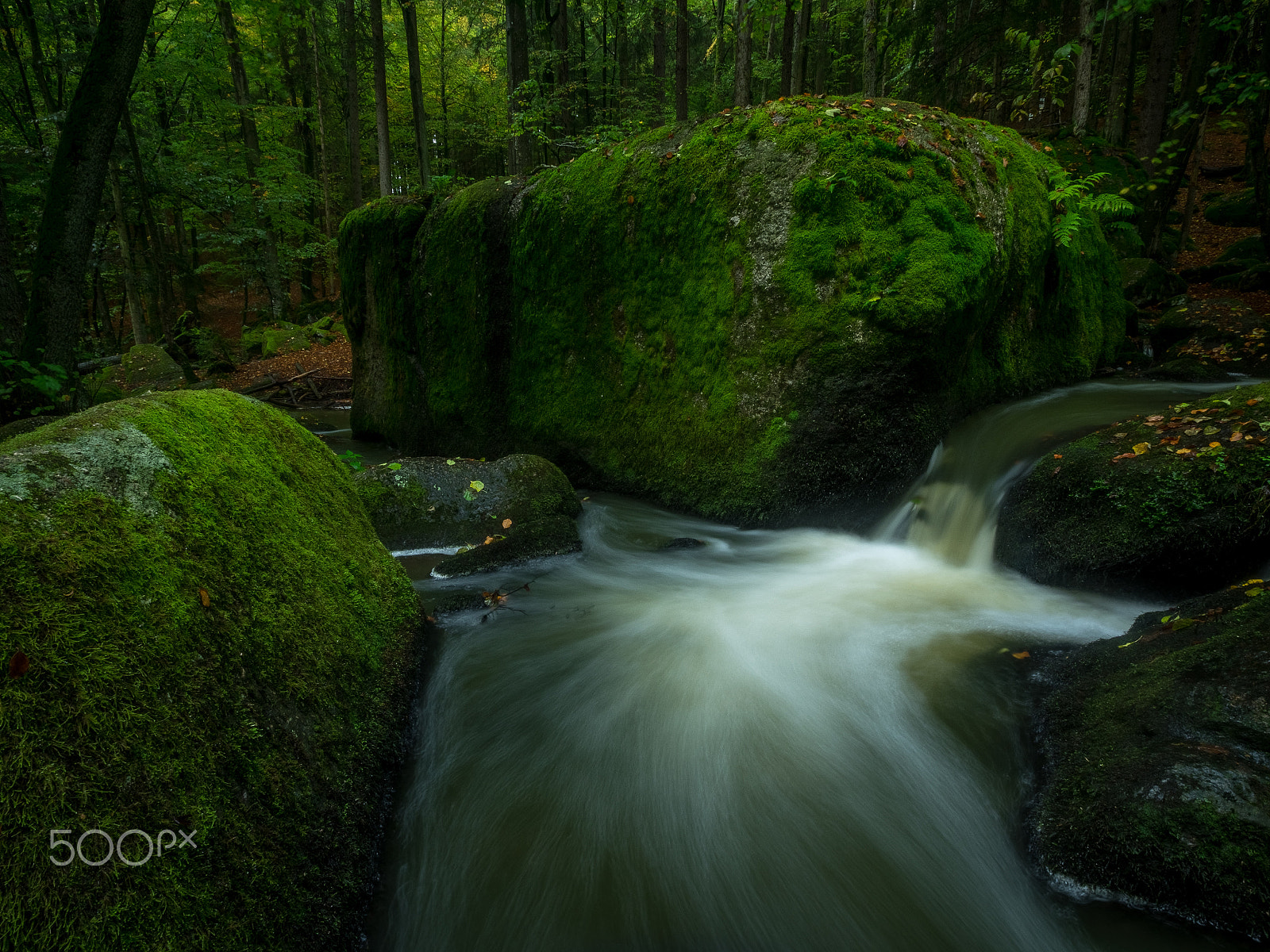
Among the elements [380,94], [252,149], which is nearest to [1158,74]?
[380,94]

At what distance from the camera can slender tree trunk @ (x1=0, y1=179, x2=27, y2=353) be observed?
6.33 m

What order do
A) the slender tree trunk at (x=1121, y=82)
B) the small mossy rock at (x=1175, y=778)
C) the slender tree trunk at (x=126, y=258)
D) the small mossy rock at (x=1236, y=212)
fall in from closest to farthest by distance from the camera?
1. the small mossy rock at (x=1175, y=778)
2. the slender tree trunk at (x=126, y=258)
3. the slender tree trunk at (x=1121, y=82)
4. the small mossy rock at (x=1236, y=212)

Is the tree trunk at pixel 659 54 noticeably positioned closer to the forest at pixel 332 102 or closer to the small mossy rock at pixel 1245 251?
the forest at pixel 332 102

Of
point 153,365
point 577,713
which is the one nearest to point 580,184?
point 577,713

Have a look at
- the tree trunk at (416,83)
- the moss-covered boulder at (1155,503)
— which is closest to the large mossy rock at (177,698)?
the moss-covered boulder at (1155,503)

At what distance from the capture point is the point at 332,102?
2350cm

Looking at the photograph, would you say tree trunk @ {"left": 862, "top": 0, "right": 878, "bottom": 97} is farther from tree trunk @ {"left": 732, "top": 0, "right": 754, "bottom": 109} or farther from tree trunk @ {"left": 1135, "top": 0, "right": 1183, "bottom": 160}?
tree trunk @ {"left": 1135, "top": 0, "right": 1183, "bottom": 160}

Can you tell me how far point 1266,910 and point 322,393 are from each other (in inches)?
587

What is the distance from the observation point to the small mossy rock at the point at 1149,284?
35.1 feet

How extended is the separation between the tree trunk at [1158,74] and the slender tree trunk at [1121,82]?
128cm

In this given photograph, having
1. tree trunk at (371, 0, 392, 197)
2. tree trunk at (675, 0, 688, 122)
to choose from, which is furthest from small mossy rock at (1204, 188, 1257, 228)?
tree trunk at (371, 0, 392, 197)

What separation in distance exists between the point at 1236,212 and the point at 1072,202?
45.9 ft

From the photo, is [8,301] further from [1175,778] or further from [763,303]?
[1175,778]

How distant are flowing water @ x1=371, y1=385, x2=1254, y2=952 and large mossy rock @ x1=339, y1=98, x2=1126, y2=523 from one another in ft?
3.58
